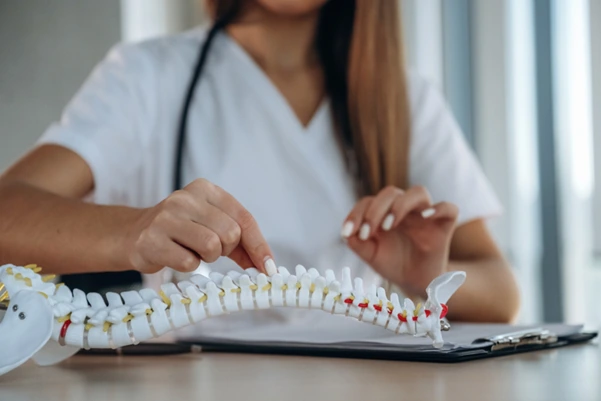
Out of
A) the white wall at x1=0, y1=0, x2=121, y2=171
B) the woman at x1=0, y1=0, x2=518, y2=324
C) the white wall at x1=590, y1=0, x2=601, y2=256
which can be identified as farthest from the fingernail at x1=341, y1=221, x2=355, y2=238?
the white wall at x1=590, y1=0, x2=601, y2=256

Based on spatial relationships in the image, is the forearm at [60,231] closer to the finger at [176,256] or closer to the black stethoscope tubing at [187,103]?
the finger at [176,256]

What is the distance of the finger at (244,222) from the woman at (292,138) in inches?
12.9

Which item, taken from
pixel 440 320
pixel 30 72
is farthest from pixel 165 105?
pixel 30 72

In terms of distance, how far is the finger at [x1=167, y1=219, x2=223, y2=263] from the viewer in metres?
0.57

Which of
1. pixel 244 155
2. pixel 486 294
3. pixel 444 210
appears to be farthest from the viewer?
pixel 244 155

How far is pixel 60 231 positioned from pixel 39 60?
1.40 m

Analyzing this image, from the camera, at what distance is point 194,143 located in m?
1.13

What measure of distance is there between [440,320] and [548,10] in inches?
78.6

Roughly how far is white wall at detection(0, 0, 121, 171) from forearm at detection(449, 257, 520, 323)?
131 cm

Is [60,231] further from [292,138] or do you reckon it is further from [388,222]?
[292,138]

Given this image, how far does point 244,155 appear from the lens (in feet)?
3.73

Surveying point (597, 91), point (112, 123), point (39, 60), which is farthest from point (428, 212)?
point (597, 91)

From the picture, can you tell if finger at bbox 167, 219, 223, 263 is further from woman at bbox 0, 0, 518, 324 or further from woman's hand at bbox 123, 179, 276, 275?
woman at bbox 0, 0, 518, 324

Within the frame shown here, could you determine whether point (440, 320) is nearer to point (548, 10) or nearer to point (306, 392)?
point (306, 392)
